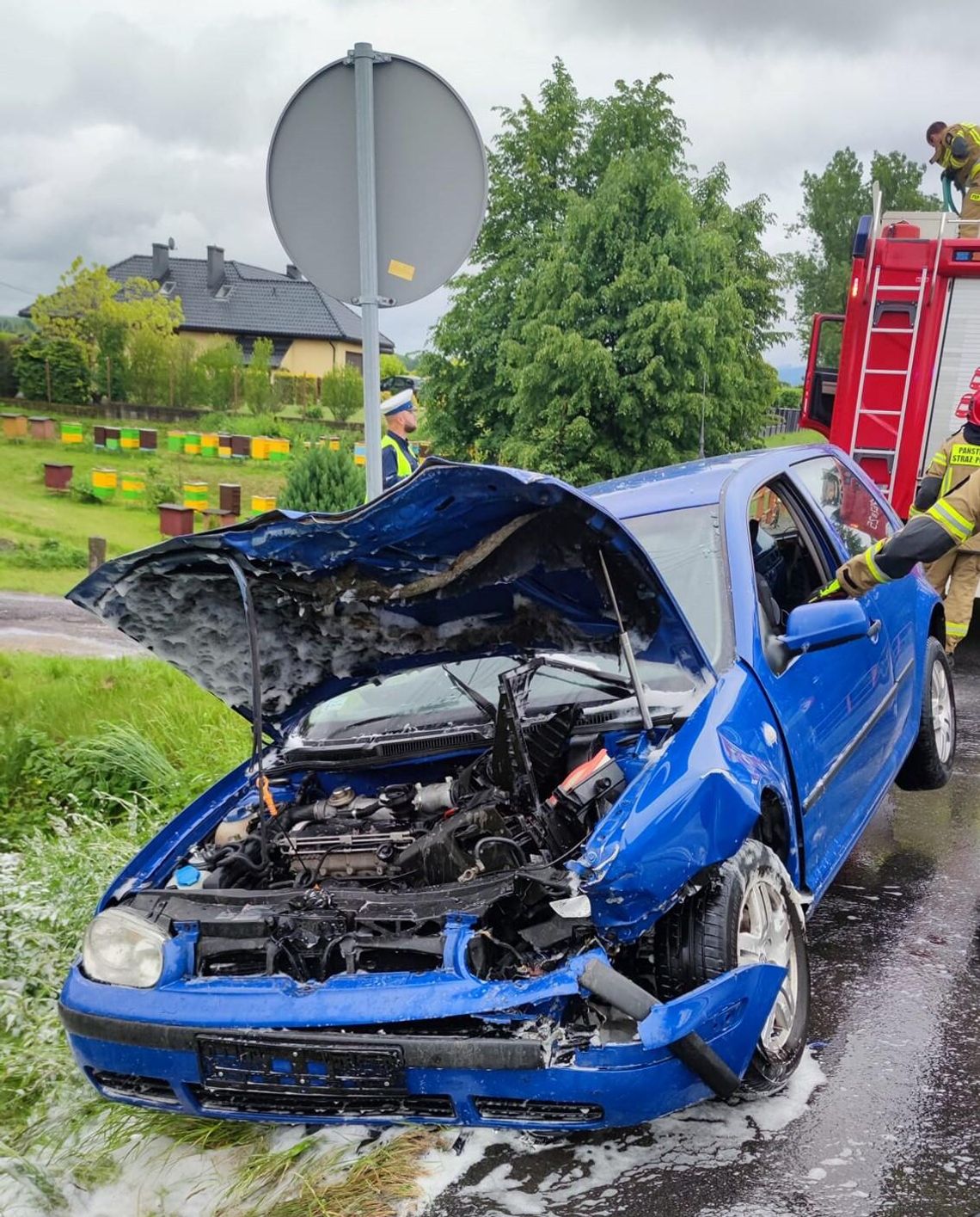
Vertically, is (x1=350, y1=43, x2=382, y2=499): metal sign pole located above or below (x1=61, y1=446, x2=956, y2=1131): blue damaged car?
above

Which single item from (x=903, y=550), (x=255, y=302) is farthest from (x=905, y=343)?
(x=255, y=302)

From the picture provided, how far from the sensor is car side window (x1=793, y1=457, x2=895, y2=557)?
455 cm

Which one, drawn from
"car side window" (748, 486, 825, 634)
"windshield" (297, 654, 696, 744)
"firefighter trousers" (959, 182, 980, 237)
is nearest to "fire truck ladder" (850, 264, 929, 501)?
"firefighter trousers" (959, 182, 980, 237)

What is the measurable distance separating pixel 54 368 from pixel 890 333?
9.39 m

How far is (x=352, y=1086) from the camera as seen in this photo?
2477 mm

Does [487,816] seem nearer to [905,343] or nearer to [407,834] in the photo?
[407,834]

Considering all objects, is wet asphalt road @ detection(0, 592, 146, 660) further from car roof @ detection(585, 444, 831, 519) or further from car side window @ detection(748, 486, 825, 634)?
car side window @ detection(748, 486, 825, 634)

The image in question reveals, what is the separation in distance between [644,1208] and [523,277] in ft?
38.9

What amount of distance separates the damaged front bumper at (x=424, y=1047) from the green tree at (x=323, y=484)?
566cm

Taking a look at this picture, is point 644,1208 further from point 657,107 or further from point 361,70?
point 657,107

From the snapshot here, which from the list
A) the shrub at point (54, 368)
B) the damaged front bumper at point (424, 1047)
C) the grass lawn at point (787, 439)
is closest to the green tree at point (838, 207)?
the grass lawn at point (787, 439)

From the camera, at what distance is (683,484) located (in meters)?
4.06

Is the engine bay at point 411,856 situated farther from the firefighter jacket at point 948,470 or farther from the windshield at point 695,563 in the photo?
the firefighter jacket at point 948,470

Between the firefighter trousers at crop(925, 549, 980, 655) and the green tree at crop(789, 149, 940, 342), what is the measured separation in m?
29.0
